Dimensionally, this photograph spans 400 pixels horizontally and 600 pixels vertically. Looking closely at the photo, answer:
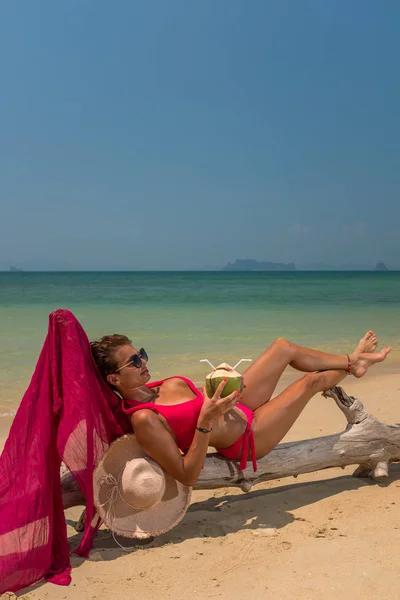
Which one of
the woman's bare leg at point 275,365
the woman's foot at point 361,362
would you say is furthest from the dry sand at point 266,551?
the woman's foot at point 361,362

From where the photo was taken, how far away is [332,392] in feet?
14.0

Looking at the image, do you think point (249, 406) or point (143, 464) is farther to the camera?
point (249, 406)

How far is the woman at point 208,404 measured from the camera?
327 cm

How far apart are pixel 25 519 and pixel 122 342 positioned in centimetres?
111

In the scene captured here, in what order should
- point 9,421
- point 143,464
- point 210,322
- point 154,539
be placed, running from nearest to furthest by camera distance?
point 143,464
point 154,539
point 9,421
point 210,322

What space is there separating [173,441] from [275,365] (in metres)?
1.18

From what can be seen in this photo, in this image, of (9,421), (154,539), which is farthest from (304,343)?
(154,539)

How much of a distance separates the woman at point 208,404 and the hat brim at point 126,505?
134 mm

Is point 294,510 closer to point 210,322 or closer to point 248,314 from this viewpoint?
point 210,322

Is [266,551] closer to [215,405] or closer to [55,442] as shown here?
[215,405]

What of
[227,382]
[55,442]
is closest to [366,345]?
[227,382]

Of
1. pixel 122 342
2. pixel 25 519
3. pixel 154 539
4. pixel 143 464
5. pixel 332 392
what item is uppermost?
pixel 122 342

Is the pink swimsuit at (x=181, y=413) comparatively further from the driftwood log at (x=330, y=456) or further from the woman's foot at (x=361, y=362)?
the woman's foot at (x=361, y=362)

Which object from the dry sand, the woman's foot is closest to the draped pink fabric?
the dry sand
